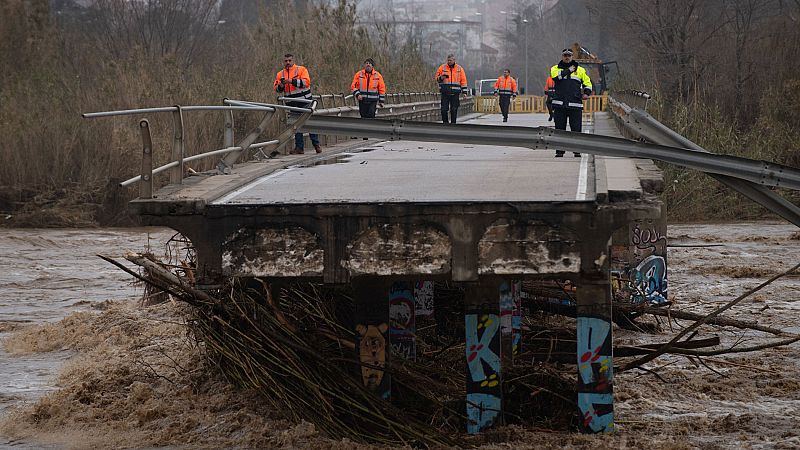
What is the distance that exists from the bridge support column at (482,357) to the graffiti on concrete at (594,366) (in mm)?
669

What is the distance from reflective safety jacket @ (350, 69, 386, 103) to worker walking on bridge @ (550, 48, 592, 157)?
705 cm

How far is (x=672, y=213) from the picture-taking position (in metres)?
29.6

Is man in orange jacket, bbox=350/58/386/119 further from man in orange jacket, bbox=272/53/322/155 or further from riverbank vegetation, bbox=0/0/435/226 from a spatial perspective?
riverbank vegetation, bbox=0/0/435/226

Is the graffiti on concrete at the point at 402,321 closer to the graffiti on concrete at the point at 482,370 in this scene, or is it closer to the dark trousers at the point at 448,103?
the graffiti on concrete at the point at 482,370

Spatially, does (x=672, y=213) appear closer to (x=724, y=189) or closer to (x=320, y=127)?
(x=724, y=189)

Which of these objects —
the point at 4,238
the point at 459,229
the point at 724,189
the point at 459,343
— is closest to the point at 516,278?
the point at 459,229

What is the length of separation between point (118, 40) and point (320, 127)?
38.2 metres

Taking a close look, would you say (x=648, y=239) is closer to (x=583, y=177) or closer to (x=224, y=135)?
(x=583, y=177)

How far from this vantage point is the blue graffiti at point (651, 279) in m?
15.4

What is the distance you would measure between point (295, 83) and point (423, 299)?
361 inches

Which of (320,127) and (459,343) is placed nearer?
(459,343)

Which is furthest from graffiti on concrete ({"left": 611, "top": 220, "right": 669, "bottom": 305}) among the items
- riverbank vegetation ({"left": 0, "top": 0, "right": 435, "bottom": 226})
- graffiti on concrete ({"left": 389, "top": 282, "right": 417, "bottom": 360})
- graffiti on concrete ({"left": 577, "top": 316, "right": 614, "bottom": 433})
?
riverbank vegetation ({"left": 0, "top": 0, "right": 435, "bottom": 226})

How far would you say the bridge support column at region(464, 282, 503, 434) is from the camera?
9922mm

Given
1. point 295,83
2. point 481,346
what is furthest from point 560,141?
point 295,83
